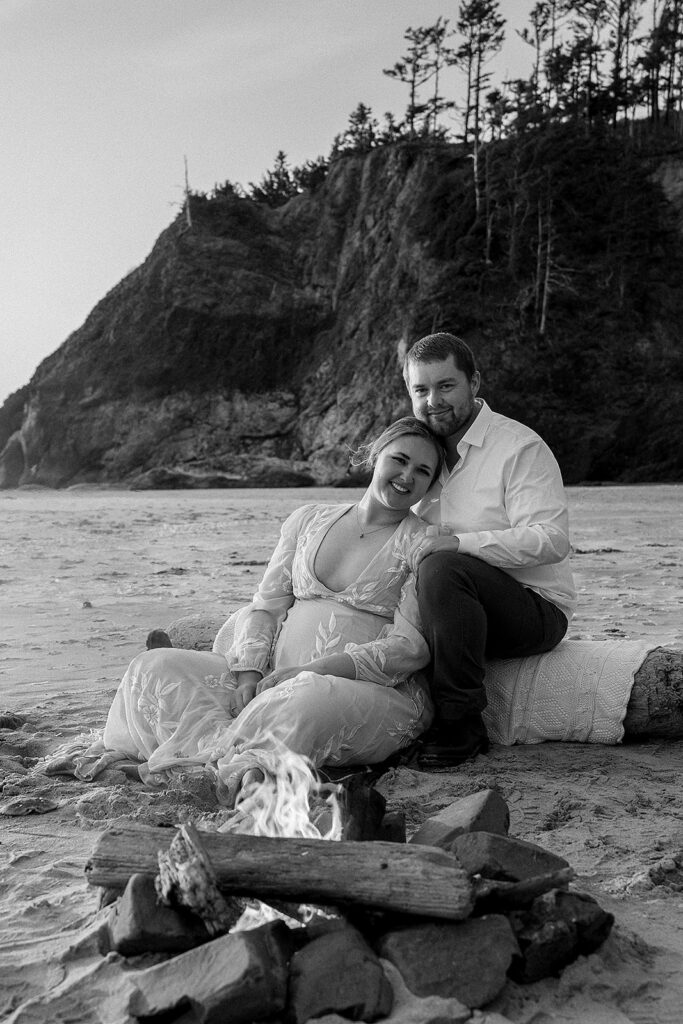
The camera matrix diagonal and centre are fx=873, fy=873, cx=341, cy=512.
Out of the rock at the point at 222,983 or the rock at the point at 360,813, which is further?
the rock at the point at 360,813

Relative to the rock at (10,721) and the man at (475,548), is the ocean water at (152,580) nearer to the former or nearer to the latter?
the rock at (10,721)

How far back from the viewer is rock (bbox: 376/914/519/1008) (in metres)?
1.84

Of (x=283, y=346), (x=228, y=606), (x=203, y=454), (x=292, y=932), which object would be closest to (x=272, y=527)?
(x=228, y=606)

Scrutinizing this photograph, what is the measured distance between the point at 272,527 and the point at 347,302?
28613mm

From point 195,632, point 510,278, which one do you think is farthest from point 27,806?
point 510,278

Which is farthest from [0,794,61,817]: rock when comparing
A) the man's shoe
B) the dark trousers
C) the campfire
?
the dark trousers

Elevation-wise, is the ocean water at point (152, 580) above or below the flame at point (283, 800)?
below

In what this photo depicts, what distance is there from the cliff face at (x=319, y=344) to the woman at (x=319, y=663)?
26.1 m

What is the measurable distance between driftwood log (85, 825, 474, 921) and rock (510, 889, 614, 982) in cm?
16

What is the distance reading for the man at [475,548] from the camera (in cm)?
348

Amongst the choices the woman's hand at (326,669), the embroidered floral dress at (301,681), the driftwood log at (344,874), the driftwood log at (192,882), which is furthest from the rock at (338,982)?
the woman's hand at (326,669)

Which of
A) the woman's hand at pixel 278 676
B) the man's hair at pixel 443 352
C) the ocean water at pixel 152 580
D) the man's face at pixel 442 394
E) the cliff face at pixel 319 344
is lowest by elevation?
the ocean water at pixel 152 580

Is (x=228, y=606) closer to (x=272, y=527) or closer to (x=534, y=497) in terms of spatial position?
(x=534, y=497)

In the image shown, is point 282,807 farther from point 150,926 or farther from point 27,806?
point 27,806
